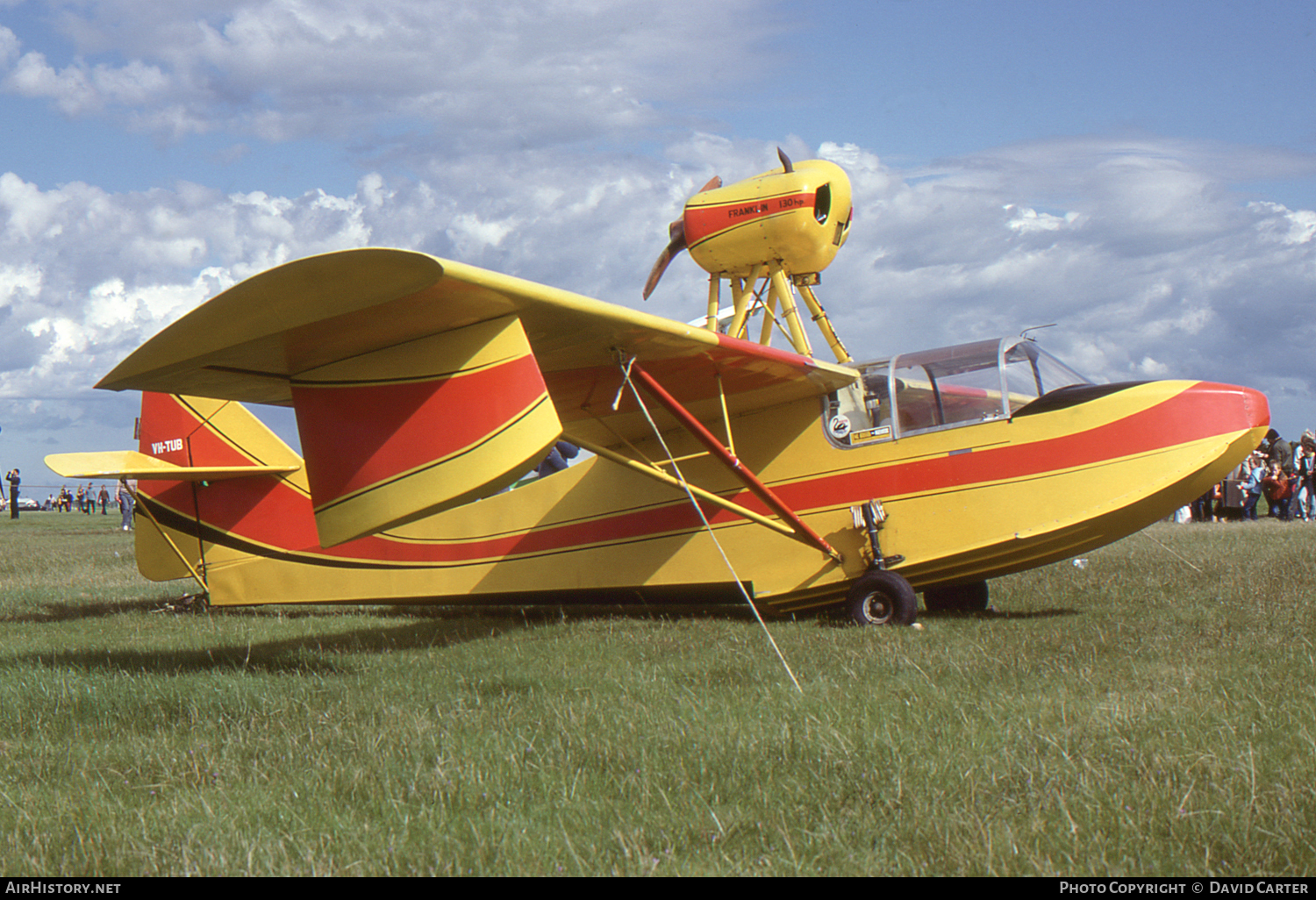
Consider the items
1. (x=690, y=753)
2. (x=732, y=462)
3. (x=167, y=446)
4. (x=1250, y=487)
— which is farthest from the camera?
(x=1250, y=487)

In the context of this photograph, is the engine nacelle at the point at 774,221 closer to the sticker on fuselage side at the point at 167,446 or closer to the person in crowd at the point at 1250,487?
the sticker on fuselage side at the point at 167,446

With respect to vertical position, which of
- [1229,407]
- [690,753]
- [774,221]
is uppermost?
[774,221]

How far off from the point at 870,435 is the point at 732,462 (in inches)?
52.9

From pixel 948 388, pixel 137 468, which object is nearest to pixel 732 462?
pixel 948 388

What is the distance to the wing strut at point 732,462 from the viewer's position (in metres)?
6.78

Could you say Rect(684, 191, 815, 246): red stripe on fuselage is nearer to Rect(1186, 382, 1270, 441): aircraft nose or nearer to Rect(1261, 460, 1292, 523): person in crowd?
Rect(1186, 382, 1270, 441): aircraft nose

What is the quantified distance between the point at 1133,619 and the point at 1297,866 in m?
4.93

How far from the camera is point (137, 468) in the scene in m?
8.80

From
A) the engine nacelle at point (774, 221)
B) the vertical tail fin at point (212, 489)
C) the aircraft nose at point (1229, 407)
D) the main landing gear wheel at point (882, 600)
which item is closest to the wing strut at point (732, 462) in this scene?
the main landing gear wheel at point (882, 600)

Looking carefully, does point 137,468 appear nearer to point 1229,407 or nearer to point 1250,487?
point 1229,407

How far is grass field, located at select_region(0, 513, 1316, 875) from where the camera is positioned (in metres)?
2.83

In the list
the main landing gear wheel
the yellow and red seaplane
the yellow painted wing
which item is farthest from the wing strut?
the main landing gear wheel

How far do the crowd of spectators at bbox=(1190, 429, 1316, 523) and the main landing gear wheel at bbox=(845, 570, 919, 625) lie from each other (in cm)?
1655

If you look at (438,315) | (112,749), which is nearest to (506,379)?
(438,315)
